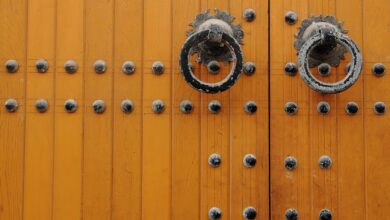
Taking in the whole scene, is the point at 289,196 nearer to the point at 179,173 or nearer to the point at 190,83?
the point at 179,173

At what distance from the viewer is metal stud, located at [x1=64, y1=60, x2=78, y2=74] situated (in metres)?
1.93

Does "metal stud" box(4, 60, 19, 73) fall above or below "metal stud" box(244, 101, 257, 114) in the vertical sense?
above

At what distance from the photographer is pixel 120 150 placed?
1914mm

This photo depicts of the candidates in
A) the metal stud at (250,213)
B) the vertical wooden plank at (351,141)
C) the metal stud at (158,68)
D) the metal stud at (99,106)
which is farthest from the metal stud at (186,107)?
the vertical wooden plank at (351,141)

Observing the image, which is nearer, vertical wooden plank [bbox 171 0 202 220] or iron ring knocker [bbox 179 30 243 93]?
iron ring knocker [bbox 179 30 243 93]

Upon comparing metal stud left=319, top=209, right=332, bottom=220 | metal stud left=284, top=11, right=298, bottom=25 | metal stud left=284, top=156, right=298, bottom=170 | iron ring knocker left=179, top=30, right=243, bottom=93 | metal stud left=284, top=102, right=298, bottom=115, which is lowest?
metal stud left=319, top=209, right=332, bottom=220

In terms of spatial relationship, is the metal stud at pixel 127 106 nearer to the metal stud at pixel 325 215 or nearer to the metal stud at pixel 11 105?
the metal stud at pixel 11 105

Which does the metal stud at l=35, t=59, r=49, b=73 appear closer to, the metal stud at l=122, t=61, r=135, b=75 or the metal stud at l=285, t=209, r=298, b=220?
the metal stud at l=122, t=61, r=135, b=75

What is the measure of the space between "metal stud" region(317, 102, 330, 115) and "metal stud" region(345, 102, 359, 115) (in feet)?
0.18

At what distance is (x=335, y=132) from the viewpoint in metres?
1.91

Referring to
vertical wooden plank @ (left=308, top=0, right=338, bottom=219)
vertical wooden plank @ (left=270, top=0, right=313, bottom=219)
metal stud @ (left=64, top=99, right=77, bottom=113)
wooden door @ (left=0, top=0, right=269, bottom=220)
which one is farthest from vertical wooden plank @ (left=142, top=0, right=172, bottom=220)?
vertical wooden plank @ (left=308, top=0, right=338, bottom=219)

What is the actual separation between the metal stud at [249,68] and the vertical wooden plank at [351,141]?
248 millimetres

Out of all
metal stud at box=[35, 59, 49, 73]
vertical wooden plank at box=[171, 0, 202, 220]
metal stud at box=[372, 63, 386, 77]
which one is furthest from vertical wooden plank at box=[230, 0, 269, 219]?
metal stud at box=[35, 59, 49, 73]

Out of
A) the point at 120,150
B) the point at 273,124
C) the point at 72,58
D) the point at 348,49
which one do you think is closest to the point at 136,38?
the point at 72,58
